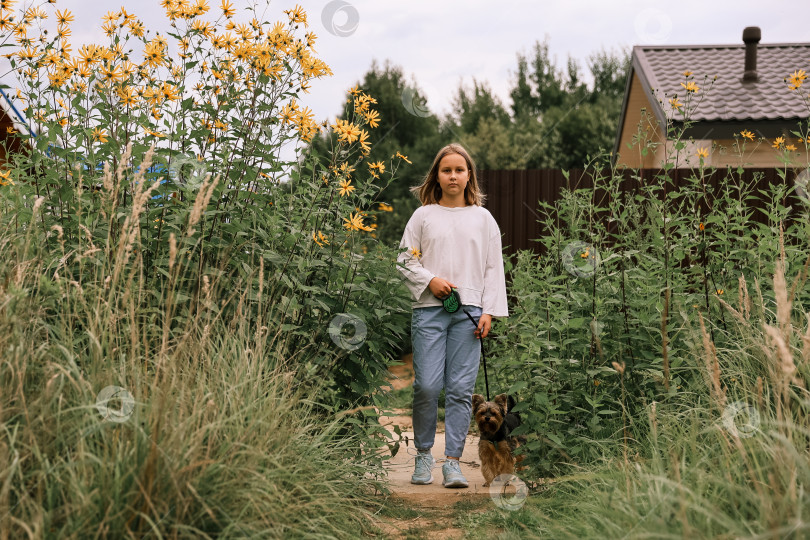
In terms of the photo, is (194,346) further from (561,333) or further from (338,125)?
(561,333)

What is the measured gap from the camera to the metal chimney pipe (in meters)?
13.9

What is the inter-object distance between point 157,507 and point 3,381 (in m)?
0.72

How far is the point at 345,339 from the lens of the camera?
12.9 feet

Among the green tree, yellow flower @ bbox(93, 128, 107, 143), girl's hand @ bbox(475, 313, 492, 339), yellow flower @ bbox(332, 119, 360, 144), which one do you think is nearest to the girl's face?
girl's hand @ bbox(475, 313, 492, 339)

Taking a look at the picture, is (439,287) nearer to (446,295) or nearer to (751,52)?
(446,295)

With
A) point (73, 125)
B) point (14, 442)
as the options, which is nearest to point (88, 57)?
point (73, 125)

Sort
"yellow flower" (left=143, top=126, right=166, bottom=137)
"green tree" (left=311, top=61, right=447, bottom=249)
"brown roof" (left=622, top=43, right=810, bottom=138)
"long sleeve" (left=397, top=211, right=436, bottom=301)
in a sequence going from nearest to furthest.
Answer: "yellow flower" (left=143, top=126, right=166, bottom=137), "long sleeve" (left=397, top=211, right=436, bottom=301), "brown roof" (left=622, top=43, right=810, bottom=138), "green tree" (left=311, top=61, right=447, bottom=249)

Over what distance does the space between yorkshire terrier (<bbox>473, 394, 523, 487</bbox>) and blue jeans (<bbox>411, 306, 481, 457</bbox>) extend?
0.41 feet

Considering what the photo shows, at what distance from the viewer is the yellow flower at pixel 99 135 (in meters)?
3.82

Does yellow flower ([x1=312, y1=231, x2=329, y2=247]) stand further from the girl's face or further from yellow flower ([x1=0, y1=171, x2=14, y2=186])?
yellow flower ([x1=0, y1=171, x2=14, y2=186])

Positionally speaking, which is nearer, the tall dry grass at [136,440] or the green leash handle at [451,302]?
the tall dry grass at [136,440]

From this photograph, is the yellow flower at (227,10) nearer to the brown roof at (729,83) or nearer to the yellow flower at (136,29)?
the yellow flower at (136,29)

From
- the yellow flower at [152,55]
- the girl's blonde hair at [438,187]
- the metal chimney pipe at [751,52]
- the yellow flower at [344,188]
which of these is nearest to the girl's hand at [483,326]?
the girl's blonde hair at [438,187]

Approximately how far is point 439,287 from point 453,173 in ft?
2.63
